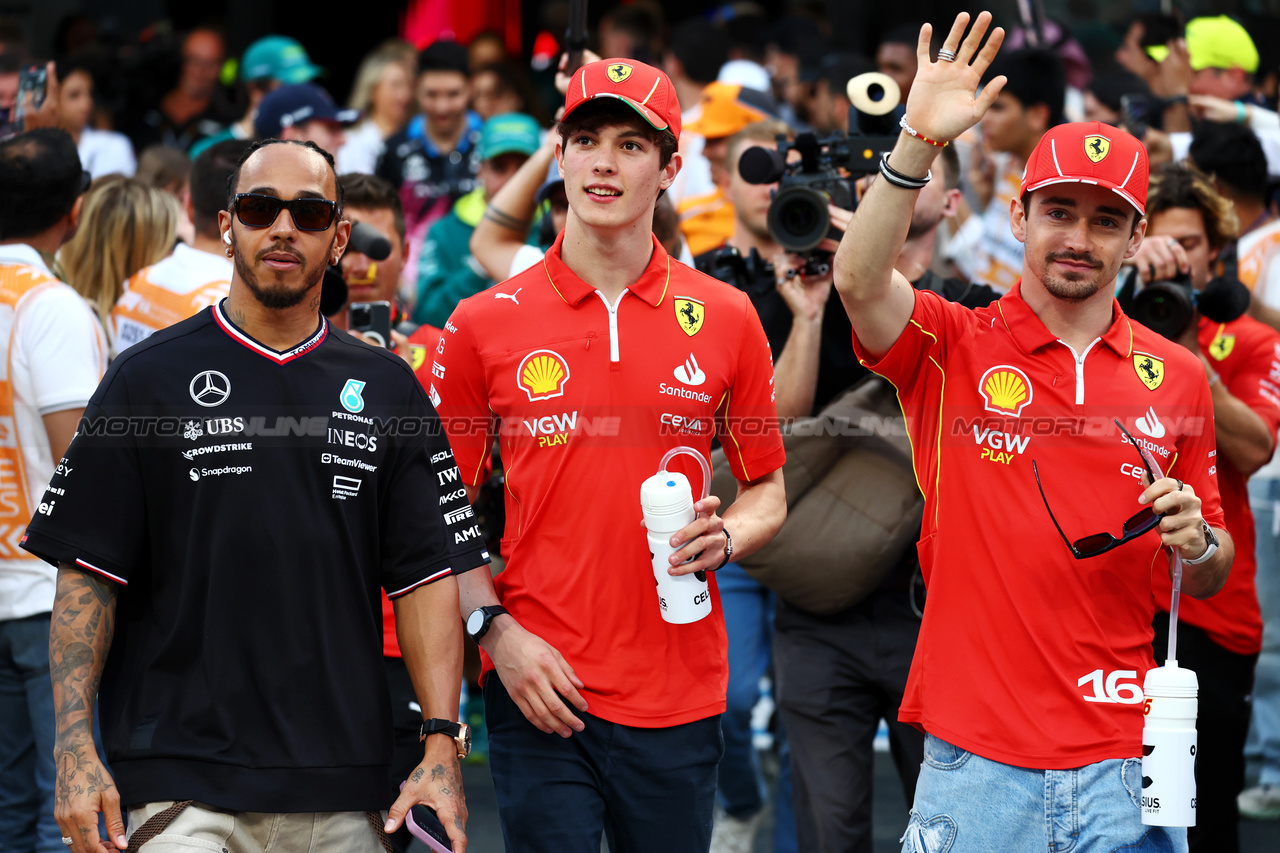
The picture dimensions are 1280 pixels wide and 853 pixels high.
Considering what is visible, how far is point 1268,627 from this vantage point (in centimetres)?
655

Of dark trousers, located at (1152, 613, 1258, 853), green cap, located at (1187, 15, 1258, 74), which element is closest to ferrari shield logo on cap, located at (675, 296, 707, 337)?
dark trousers, located at (1152, 613, 1258, 853)

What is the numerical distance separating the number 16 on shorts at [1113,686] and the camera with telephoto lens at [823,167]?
1.61 m

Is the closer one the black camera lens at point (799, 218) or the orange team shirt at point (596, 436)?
the orange team shirt at point (596, 436)

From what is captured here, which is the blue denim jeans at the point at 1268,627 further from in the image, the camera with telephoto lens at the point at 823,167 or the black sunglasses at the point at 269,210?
the black sunglasses at the point at 269,210

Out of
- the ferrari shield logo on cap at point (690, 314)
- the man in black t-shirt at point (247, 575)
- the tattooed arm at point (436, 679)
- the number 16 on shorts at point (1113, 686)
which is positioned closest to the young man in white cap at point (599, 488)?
the ferrari shield logo on cap at point (690, 314)

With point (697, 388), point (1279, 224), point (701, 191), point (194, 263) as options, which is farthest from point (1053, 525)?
point (701, 191)

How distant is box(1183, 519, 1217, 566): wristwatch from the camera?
3393mm

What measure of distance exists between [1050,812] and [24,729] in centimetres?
325

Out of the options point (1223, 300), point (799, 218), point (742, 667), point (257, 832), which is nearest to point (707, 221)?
point (742, 667)

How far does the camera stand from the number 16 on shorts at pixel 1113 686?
3.37 m

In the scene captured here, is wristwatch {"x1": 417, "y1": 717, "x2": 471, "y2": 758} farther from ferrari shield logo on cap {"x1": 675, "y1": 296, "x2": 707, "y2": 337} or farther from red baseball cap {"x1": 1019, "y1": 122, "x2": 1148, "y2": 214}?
red baseball cap {"x1": 1019, "y1": 122, "x2": 1148, "y2": 214}

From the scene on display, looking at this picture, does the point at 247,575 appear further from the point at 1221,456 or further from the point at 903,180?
the point at 1221,456

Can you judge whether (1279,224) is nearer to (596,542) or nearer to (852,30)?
(596,542)

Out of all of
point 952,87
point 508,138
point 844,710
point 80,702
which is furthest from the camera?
point 508,138
